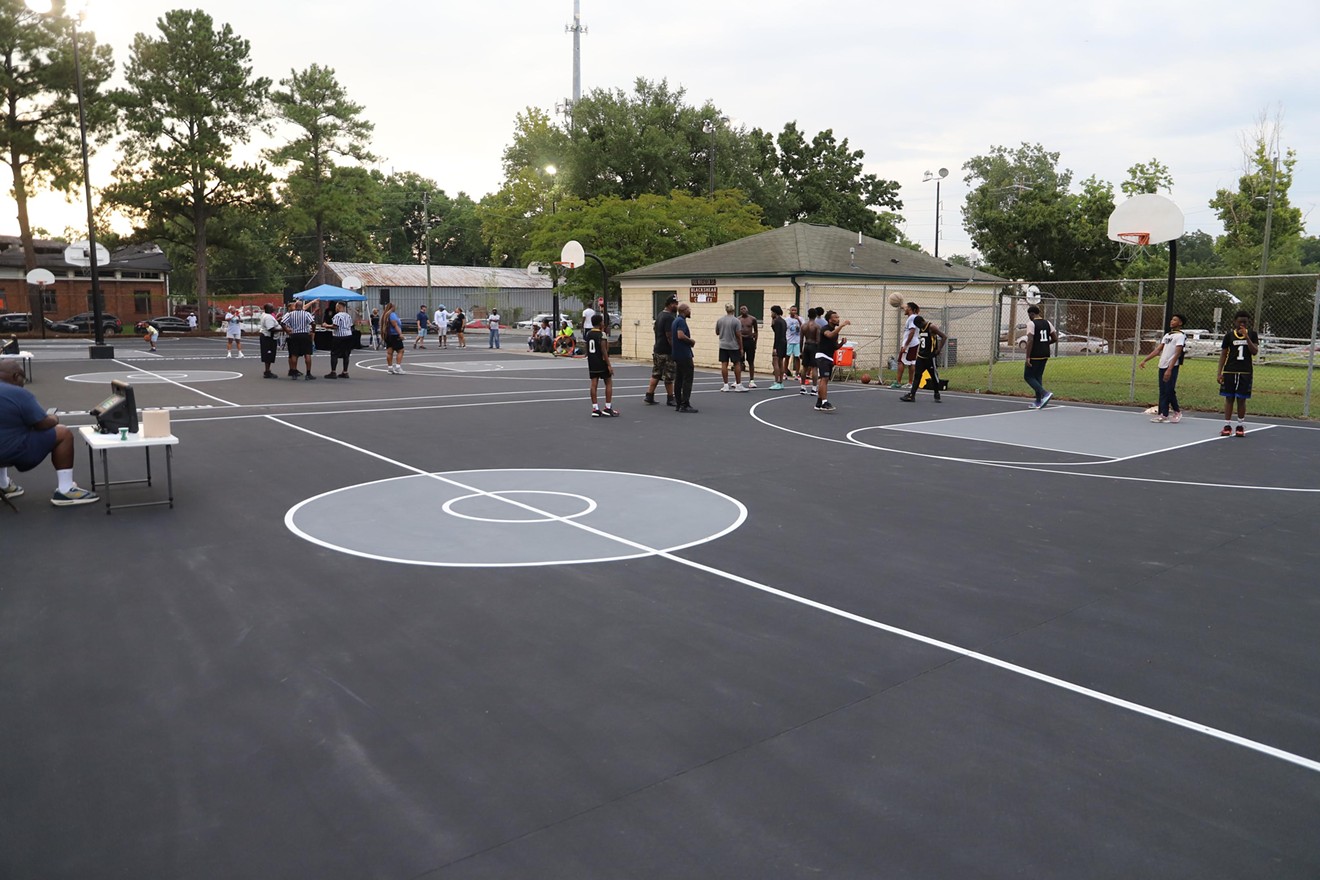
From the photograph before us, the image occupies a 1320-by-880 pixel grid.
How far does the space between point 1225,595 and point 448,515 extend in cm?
636

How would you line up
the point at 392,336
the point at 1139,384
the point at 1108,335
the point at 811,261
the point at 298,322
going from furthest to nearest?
1. the point at 1108,335
2. the point at 811,261
3. the point at 392,336
4. the point at 1139,384
5. the point at 298,322

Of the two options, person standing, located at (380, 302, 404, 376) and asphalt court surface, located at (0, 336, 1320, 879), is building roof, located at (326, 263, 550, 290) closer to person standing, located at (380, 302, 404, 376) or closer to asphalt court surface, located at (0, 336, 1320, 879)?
person standing, located at (380, 302, 404, 376)

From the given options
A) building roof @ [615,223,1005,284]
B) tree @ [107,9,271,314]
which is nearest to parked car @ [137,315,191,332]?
tree @ [107,9,271,314]

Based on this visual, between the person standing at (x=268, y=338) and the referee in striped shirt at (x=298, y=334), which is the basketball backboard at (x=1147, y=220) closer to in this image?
the referee in striped shirt at (x=298, y=334)

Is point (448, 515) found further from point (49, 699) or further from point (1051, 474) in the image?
point (1051, 474)

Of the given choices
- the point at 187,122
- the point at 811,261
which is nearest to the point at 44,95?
the point at 187,122

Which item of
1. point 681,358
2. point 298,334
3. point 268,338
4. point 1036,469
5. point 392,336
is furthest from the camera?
point 392,336

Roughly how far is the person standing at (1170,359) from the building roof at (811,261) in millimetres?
12529

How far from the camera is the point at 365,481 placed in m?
10.2

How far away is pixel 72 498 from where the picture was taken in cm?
900

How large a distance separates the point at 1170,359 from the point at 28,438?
1559 cm

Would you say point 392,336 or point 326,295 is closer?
point 392,336

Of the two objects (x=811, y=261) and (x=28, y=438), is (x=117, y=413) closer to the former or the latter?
(x=28, y=438)

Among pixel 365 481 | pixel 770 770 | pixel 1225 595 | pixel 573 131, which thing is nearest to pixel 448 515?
pixel 365 481
